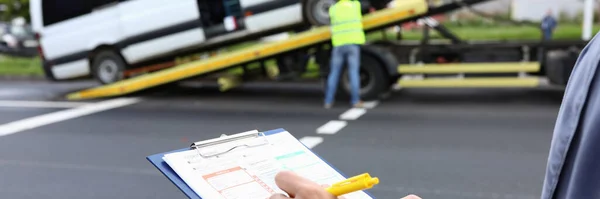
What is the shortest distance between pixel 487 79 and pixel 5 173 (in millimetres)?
7026

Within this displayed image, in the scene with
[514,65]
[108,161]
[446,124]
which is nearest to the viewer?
[108,161]

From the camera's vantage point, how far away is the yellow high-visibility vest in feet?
29.3

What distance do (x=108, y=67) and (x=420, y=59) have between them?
18.6 ft

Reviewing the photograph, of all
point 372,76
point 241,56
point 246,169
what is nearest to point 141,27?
point 241,56

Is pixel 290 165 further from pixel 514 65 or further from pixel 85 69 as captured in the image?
pixel 85 69

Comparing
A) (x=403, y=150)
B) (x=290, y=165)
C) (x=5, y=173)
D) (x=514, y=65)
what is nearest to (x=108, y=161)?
(x=5, y=173)

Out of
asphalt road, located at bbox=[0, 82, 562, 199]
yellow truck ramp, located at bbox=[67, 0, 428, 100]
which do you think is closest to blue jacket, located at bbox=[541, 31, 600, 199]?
asphalt road, located at bbox=[0, 82, 562, 199]

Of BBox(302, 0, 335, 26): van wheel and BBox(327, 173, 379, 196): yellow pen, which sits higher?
BBox(327, 173, 379, 196): yellow pen

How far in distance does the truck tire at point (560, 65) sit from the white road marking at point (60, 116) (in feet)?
22.4

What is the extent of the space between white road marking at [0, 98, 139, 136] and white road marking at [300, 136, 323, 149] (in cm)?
383

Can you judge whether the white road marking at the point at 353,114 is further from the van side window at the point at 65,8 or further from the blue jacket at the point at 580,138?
the blue jacket at the point at 580,138

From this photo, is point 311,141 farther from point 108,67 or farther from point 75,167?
point 108,67

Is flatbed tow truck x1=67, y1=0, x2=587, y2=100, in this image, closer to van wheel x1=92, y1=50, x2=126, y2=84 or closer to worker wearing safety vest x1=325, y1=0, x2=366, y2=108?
worker wearing safety vest x1=325, y1=0, x2=366, y2=108

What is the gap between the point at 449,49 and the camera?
1012 centimetres
